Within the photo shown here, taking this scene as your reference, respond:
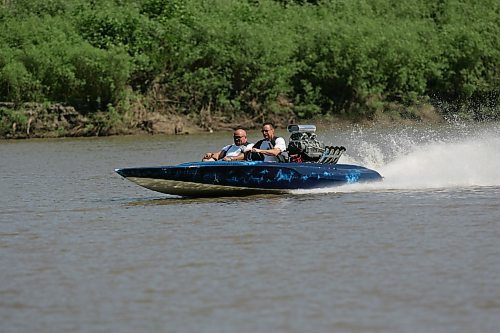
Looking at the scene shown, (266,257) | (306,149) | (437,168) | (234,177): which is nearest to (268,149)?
(306,149)

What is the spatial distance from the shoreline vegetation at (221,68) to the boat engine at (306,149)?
84.9 ft

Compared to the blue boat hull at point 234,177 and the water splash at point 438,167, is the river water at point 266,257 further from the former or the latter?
the blue boat hull at point 234,177

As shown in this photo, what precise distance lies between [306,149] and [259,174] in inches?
36.5

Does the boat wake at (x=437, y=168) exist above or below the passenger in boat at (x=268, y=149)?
below

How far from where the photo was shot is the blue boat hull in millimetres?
17109

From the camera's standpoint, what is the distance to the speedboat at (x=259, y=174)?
56.1 feet

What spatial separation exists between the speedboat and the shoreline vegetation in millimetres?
25945

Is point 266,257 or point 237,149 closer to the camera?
point 266,257

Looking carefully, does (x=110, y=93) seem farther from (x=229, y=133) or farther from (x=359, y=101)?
(x=359, y=101)

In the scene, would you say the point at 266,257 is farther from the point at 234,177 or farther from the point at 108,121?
the point at 108,121

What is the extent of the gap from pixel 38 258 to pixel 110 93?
3221 centimetres

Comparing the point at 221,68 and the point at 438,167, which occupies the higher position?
the point at 221,68

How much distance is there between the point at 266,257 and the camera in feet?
38.6

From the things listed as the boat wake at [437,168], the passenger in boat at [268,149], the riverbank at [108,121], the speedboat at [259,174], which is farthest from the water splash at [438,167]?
the riverbank at [108,121]
